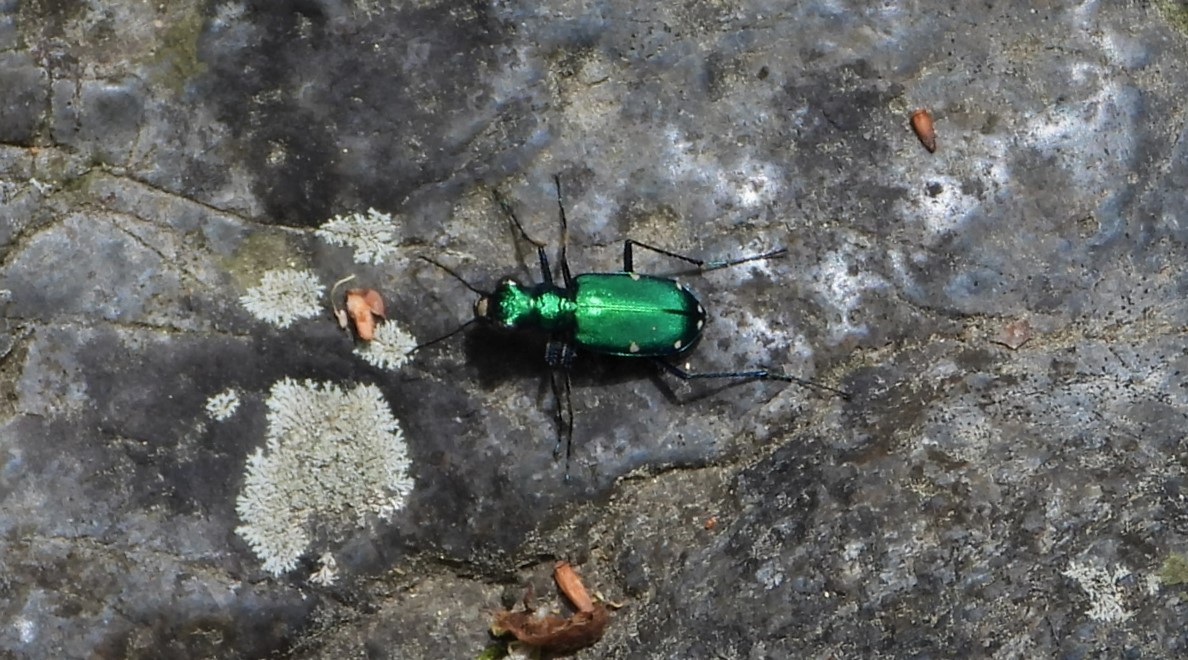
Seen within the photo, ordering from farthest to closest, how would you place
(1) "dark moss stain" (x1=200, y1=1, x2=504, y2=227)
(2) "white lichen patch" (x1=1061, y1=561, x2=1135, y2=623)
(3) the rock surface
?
1. (1) "dark moss stain" (x1=200, y1=1, x2=504, y2=227)
2. (3) the rock surface
3. (2) "white lichen patch" (x1=1061, y1=561, x2=1135, y2=623)

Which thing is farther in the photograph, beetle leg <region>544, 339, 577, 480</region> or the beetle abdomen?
beetle leg <region>544, 339, 577, 480</region>

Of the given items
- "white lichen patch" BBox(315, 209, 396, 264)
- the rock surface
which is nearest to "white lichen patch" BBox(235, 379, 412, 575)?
the rock surface

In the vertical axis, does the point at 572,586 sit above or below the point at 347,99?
below

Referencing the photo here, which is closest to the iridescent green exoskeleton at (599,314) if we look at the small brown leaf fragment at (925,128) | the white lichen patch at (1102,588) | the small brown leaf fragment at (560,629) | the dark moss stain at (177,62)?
the small brown leaf fragment at (560,629)

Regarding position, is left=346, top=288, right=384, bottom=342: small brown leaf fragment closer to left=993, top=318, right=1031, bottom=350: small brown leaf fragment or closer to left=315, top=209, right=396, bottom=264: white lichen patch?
left=315, top=209, right=396, bottom=264: white lichen patch

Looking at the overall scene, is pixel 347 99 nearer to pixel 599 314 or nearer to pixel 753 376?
pixel 599 314

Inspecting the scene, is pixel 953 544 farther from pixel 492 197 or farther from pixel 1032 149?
pixel 492 197

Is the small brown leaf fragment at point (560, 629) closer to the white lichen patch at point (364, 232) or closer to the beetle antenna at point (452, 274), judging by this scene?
the beetle antenna at point (452, 274)

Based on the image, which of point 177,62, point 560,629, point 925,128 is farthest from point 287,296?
point 925,128
